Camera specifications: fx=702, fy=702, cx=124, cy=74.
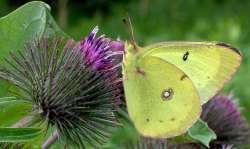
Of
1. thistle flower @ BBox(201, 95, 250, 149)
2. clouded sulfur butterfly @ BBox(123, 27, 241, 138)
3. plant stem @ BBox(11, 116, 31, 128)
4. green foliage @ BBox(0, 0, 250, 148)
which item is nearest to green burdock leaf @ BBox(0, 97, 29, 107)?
plant stem @ BBox(11, 116, 31, 128)

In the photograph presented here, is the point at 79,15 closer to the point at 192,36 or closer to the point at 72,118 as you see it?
the point at 192,36

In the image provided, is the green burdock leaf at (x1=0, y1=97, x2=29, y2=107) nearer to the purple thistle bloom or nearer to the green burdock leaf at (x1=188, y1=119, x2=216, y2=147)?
the purple thistle bloom

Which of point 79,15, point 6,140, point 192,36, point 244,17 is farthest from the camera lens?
point 79,15

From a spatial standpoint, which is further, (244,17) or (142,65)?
(244,17)

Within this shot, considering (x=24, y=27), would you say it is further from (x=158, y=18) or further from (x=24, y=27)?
(x=158, y=18)

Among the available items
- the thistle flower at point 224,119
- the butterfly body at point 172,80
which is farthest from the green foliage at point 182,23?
the butterfly body at point 172,80

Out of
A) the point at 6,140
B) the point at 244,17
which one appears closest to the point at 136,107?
the point at 6,140
